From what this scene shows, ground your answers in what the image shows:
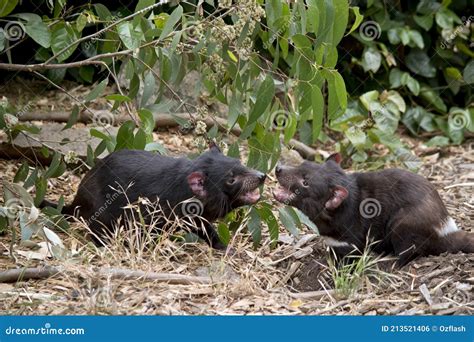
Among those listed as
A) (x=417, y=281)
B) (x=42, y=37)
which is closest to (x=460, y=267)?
(x=417, y=281)

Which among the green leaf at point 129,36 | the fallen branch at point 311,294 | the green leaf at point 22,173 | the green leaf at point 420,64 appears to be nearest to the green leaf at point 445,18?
the green leaf at point 420,64

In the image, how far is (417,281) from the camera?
4938 mm

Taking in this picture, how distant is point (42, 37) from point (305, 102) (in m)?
1.87

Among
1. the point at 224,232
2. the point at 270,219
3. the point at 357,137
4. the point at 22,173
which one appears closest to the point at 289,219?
the point at 270,219

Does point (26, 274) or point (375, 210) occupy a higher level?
point (375, 210)

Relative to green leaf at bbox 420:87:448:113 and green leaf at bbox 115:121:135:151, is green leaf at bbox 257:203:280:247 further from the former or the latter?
green leaf at bbox 420:87:448:113

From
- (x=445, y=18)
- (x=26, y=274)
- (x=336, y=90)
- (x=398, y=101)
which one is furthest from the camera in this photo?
(x=445, y=18)
